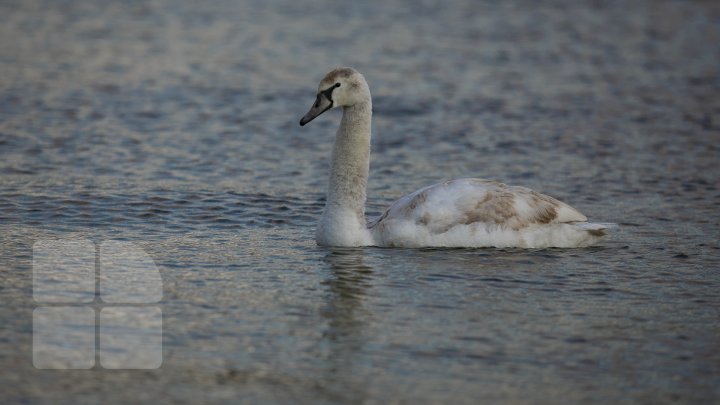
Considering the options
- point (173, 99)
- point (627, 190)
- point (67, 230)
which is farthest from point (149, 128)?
point (627, 190)

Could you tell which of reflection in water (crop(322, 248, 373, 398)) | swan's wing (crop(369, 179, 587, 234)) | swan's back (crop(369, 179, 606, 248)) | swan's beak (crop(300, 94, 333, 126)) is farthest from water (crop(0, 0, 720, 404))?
swan's beak (crop(300, 94, 333, 126))

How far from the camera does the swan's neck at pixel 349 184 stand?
10.5m

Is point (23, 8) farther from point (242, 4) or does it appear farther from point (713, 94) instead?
point (713, 94)

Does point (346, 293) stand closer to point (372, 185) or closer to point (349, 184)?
point (349, 184)

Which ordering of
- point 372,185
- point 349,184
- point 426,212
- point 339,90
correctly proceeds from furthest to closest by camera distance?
point 372,185 < point 349,184 < point 339,90 < point 426,212

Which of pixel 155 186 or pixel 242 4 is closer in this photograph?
pixel 155 186

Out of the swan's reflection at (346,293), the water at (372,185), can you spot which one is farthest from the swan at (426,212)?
the swan's reflection at (346,293)

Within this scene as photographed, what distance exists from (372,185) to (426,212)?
3111mm

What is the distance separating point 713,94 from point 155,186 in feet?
32.4

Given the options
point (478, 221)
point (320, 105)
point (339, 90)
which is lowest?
point (478, 221)

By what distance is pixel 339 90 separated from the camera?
10531 millimetres

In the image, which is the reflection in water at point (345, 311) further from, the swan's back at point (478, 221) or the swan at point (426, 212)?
the swan's back at point (478, 221)

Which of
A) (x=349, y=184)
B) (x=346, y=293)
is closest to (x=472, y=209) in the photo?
(x=349, y=184)

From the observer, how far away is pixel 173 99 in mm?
18031
